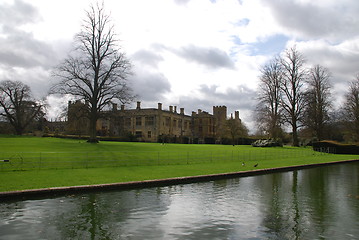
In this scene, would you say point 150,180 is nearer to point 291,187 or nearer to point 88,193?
point 88,193

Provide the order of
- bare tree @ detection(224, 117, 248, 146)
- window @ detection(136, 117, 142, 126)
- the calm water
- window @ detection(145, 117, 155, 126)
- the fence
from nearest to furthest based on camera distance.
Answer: the calm water < the fence < bare tree @ detection(224, 117, 248, 146) < window @ detection(145, 117, 155, 126) < window @ detection(136, 117, 142, 126)

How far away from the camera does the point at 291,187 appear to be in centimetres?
1428

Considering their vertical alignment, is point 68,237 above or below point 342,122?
below

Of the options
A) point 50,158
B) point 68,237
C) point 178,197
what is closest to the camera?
point 68,237

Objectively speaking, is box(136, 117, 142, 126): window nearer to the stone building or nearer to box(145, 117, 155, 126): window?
the stone building

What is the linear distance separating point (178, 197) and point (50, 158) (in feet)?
34.7

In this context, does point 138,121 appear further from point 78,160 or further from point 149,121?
point 78,160

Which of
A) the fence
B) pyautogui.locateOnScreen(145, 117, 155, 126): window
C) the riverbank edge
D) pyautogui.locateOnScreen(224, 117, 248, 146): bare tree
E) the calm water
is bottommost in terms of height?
the calm water

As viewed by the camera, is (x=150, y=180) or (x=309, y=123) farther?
(x=309, y=123)

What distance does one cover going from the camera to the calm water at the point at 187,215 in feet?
23.4

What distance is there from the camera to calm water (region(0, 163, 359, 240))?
7137 mm

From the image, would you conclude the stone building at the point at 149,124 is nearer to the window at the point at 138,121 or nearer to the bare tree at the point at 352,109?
the window at the point at 138,121

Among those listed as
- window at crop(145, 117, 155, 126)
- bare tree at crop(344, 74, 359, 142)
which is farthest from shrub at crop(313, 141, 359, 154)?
window at crop(145, 117, 155, 126)

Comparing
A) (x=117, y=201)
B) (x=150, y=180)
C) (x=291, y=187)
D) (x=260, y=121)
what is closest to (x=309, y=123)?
(x=260, y=121)
